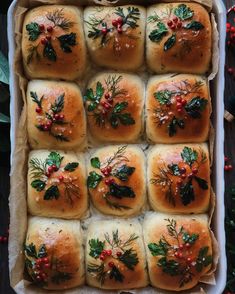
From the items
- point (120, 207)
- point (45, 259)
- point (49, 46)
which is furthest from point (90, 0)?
point (45, 259)

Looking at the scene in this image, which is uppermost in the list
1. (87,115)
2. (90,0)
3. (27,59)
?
(90,0)

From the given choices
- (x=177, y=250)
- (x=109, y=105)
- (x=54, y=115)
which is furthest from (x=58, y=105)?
(x=177, y=250)

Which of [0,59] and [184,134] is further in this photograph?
[0,59]

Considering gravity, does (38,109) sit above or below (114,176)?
above

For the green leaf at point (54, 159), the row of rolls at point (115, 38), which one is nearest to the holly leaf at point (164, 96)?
the row of rolls at point (115, 38)

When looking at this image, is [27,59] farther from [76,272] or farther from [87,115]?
[76,272]

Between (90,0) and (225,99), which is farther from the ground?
(90,0)

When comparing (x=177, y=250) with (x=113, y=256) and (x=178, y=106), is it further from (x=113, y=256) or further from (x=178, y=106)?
(x=178, y=106)

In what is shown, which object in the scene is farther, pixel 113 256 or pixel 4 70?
pixel 4 70
